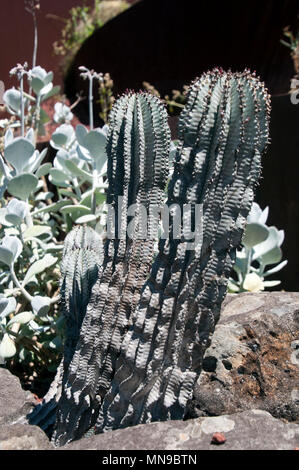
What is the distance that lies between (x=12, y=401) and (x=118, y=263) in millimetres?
685

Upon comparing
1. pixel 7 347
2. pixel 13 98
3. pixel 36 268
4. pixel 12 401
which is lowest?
pixel 12 401

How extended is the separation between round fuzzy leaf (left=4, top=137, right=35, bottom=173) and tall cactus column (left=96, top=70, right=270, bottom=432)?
0.99 meters

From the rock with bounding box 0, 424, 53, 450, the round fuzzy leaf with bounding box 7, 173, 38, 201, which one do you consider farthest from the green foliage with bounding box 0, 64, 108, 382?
the rock with bounding box 0, 424, 53, 450

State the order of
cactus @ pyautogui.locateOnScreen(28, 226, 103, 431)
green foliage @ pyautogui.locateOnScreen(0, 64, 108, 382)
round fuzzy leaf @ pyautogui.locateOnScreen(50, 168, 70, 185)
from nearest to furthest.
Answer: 1. cactus @ pyautogui.locateOnScreen(28, 226, 103, 431)
2. green foliage @ pyautogui.locateOnScreen(0, 64, 108, 382)
3. round fuzzy leaf @ pyautogui.locateOnScreen(50, 168, 70, 185)

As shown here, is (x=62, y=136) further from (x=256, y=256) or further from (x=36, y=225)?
(x=256, y=256)

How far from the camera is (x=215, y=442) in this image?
5.32ft

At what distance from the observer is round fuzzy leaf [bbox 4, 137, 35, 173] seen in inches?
98.2

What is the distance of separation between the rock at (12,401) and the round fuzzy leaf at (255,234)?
113 centimetres

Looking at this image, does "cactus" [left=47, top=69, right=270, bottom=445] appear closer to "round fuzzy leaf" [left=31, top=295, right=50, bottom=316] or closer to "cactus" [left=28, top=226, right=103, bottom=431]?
"cactus" [left=28, top=226, right=103, bottom=431]

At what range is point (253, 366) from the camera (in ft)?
6.63

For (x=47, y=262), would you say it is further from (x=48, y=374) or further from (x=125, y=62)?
(x=125, y=62)

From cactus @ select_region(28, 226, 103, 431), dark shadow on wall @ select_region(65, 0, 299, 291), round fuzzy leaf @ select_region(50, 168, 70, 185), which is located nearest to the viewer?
cactus @ select_region(28, 226, 103, 431)

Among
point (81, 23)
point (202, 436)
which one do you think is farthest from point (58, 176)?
point (81, 23)

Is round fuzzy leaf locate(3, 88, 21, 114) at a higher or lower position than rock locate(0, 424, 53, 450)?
higher
